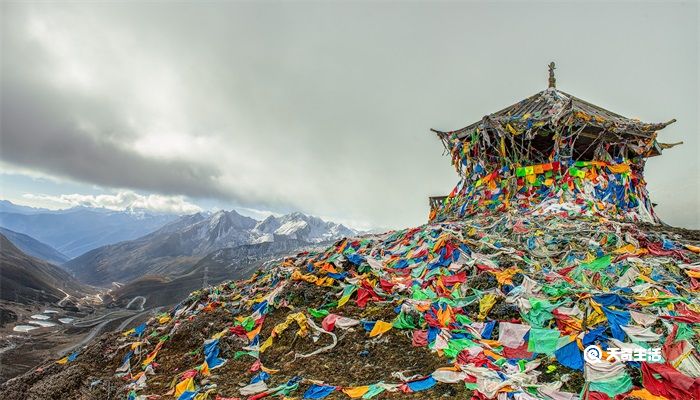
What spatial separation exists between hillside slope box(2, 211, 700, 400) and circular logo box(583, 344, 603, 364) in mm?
55

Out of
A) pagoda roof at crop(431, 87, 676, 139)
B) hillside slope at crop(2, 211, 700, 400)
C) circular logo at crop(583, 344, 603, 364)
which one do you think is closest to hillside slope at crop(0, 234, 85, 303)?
hillside slope at crop(2, 211, 700, 400)

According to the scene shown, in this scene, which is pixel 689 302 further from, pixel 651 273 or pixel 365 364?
pixel 365 364

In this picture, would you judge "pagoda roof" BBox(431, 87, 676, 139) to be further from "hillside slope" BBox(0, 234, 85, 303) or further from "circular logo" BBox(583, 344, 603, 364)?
"hillside slope" BBox(0, 234, 85, 303)

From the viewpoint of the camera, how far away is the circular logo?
6.59 meters

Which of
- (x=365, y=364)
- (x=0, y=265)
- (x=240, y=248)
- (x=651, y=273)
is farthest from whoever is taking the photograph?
(x=240, y=248)

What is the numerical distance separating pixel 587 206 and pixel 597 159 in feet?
14.2

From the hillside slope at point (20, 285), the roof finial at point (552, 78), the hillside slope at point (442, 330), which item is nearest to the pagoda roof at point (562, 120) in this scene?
the roof finial at point (552, 78)

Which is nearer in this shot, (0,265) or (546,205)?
(546,205)

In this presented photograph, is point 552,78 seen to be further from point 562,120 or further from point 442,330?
point 442,330

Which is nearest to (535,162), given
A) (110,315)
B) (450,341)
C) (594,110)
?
(594,110)

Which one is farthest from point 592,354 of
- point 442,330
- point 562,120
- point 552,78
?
point 552,78

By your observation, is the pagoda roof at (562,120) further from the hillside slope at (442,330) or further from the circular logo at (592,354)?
the circular logo at (592,354)

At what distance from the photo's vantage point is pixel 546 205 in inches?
708

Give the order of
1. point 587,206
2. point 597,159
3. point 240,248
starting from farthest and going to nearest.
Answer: point 240,248 < point 597,159 < point 587,206
